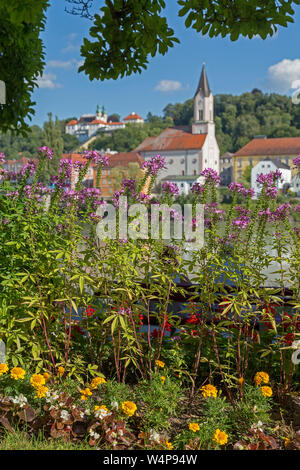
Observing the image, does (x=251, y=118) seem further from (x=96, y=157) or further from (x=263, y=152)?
(x=96, y=157)

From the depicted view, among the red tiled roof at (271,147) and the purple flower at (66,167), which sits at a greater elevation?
the red tiled roof at (271,147)

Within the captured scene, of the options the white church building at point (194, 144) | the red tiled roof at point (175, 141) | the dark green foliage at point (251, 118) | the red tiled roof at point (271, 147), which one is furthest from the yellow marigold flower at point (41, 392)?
the dark green foliage at point (251, 118)

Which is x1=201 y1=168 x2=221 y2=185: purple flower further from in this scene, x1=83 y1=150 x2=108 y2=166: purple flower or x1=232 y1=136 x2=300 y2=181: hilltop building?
x1=232 y1=136 x2=300 y2=181: hilltop building

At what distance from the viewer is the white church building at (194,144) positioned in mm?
75688

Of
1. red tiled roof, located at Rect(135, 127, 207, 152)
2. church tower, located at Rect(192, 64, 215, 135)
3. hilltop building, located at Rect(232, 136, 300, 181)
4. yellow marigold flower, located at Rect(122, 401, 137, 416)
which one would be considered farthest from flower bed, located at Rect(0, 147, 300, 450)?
church tower, located at Rect(192, 64, 215, 135)

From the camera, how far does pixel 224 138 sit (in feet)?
297

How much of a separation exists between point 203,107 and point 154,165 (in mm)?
80925

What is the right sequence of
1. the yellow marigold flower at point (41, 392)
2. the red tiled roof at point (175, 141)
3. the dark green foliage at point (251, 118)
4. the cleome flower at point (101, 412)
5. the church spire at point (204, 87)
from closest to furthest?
1. the cleome flower at point (101, 412)
2. the yellow marigold flower at point (41, 392)
3. the red tiled roof at point (175, 141)
4. the church spire at point (204, 87)
5. the dark green foliage at point (251, 118)

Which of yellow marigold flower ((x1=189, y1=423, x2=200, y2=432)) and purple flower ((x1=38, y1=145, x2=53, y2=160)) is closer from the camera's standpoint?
yellow marigold flower ((x1=189, y1=423, x2=200, y2=432))

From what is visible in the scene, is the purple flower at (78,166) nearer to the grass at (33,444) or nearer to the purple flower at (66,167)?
the purple flower at (66,167)

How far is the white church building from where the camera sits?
75.7m

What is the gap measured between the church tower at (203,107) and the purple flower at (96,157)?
256 ft

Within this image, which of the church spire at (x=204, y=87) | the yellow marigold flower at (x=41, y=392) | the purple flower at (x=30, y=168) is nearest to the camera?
the yellow marigold flower at (x=41, y=392)

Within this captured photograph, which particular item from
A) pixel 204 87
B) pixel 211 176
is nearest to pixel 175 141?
pixel 204 87
